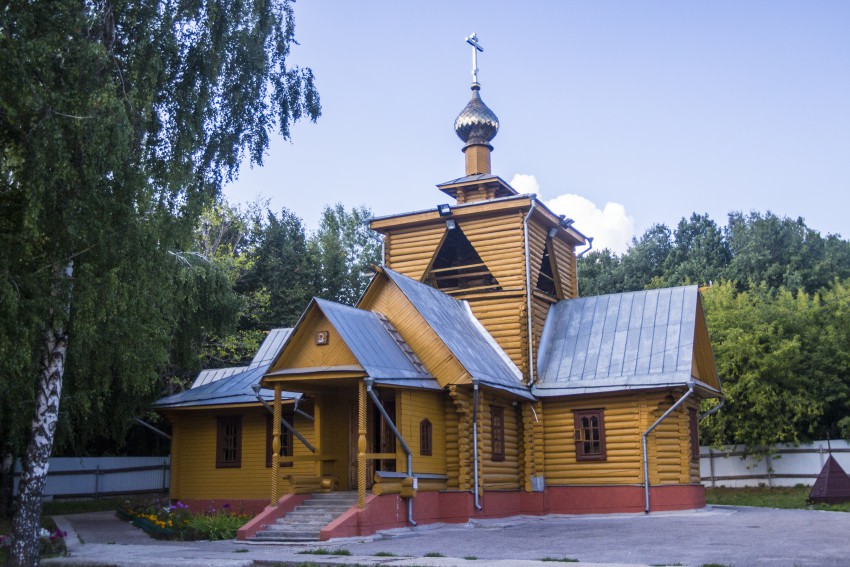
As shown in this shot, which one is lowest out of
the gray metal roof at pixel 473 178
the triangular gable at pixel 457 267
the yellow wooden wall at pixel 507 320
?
the yellow wooden wall at pixel 507 320

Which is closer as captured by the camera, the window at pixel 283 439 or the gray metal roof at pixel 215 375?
the window at pixel 283 439

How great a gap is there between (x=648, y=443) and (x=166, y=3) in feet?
44.1

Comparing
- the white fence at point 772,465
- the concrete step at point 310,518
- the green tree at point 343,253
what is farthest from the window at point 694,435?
the green tree at point 343,253

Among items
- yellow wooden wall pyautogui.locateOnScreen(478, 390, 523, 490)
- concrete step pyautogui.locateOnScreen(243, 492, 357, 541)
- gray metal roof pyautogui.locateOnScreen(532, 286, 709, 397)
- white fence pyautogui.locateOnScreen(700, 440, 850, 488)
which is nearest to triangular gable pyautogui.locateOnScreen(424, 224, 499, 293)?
gray metal roof pyautogui.locateOnScreen(532, 286, 709, 397)

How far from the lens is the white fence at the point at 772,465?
29.0 metres

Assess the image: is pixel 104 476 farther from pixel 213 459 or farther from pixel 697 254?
pixel 697 254

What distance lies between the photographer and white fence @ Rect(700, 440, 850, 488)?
29.0 meters

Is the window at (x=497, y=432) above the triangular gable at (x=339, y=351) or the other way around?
the other way around

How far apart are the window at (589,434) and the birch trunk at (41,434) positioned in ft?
39.6

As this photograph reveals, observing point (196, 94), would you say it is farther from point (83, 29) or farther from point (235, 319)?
point (235, 319)

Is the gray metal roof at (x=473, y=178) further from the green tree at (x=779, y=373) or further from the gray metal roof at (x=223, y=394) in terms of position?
the green tree at (x=779, y=373)

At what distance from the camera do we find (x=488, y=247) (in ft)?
73.7

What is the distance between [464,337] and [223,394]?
626cm

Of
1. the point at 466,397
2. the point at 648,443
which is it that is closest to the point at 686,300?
the point at 648,443
